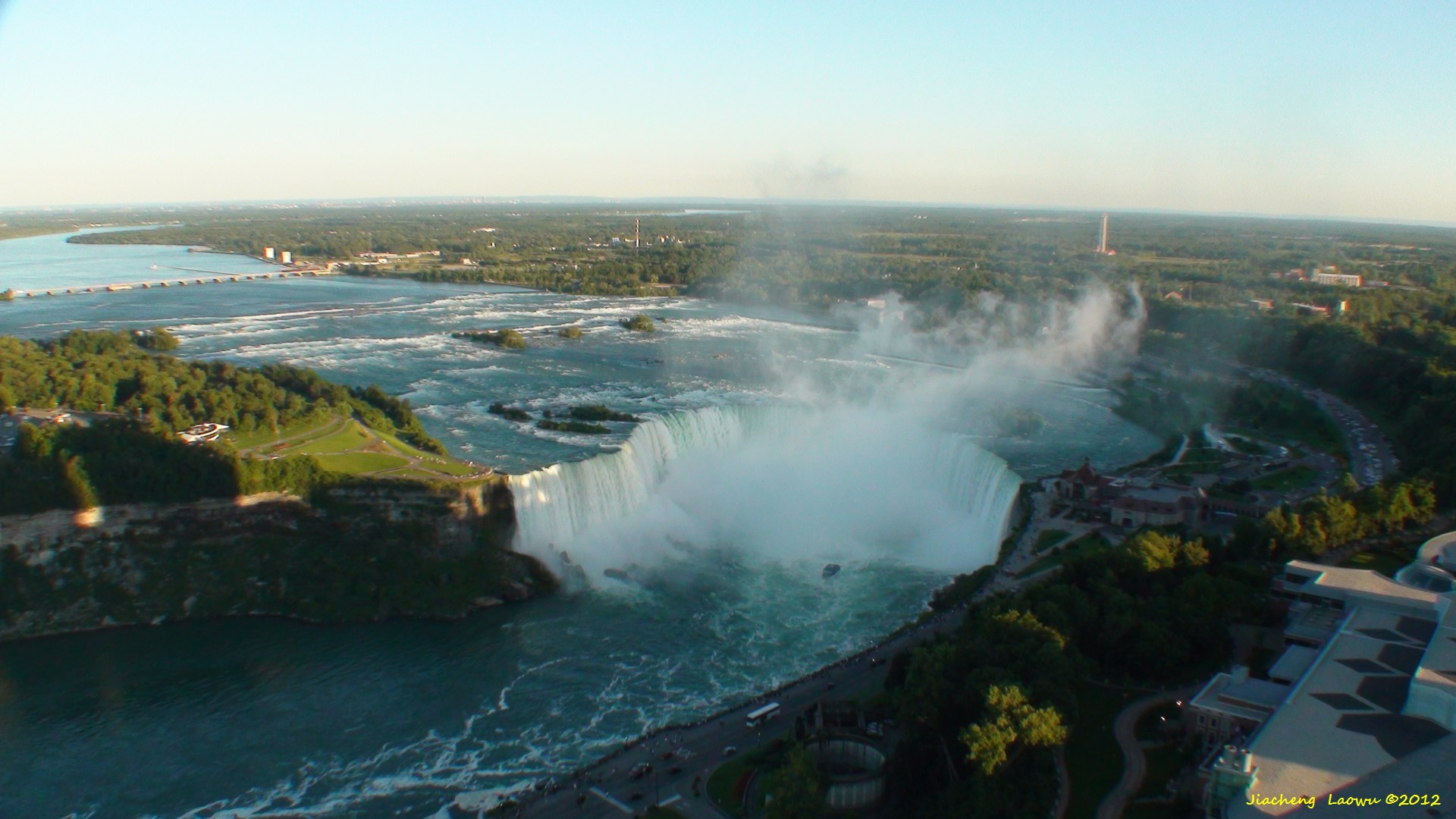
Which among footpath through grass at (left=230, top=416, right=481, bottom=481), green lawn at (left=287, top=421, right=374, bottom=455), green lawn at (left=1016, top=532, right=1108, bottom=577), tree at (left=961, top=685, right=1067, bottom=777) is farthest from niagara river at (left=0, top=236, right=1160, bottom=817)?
tree at (left=961, top=685, right=1067, bottom=777)

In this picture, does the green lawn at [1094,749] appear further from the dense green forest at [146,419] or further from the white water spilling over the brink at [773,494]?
the dense green forest at [146,419]

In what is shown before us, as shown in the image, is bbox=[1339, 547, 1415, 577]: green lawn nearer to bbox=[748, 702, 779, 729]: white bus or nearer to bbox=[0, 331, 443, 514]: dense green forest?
bbox=[748, 702, 779, 729]: white bus

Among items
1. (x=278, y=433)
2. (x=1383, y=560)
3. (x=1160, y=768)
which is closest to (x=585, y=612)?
(x=278, y=433)

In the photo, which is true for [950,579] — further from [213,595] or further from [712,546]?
[213,595]

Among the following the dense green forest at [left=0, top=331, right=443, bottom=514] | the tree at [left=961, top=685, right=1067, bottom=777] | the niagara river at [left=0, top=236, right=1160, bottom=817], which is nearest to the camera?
the tree at [left=961, top=685, right=1067, bottom=777]

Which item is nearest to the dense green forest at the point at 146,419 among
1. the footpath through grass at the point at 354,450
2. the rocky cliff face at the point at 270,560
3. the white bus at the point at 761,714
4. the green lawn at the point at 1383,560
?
the rocky cliff face at the point at 270,560

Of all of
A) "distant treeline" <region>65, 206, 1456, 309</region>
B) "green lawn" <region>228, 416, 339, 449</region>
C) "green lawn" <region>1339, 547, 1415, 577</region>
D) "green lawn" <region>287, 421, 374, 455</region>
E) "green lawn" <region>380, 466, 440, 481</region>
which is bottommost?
"green lawn" <region>1339, 547, 1415, 577</region>
